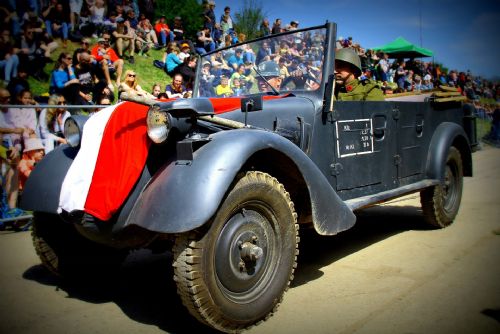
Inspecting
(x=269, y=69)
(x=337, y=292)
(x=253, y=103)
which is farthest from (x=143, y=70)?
(x=337, y=292)

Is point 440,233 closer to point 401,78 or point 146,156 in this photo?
point 146,156

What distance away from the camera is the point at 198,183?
2102mm

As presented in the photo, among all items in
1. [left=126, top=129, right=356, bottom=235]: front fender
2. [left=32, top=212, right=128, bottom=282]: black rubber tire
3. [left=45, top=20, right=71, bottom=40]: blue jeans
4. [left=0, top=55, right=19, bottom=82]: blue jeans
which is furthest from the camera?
[left=45, top=20, right=71, bottom=40]: blue jeans

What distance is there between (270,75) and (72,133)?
1.62 m

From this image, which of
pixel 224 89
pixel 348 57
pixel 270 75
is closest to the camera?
pixel 270 75

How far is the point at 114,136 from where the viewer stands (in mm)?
2367

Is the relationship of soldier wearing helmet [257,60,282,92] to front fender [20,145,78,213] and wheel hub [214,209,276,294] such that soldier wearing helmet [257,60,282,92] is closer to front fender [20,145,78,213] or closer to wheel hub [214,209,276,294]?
wheel hub [214,209,276,294]

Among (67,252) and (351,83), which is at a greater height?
(351,83)

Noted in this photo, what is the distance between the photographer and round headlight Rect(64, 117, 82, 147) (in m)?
2.70

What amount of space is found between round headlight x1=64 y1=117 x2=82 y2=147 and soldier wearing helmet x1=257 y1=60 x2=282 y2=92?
153cm

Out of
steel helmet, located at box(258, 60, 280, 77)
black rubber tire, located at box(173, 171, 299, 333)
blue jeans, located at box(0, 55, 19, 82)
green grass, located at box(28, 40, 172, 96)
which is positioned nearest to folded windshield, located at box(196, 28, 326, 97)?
steel helmet, located at box(258, 60, 280, 77)

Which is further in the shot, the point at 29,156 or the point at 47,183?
the point at 29,156

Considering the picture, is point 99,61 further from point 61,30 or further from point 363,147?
point 363,147

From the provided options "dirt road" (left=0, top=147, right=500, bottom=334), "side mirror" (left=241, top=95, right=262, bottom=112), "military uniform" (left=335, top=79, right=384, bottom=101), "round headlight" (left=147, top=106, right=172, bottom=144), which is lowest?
"dirt road" (left=0, top=147, right=500, bottom=334)
